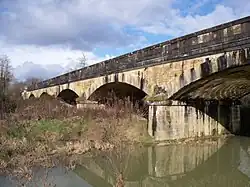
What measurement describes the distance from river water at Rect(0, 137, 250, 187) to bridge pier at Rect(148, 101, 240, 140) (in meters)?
0.82

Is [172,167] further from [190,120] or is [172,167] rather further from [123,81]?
[123,81]

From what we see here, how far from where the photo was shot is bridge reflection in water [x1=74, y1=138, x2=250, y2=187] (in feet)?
25.8

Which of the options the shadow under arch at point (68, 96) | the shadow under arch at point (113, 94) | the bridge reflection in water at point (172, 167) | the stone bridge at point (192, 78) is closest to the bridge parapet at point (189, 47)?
the stone bridge at point (192, 78)

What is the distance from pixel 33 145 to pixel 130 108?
568 centimetres

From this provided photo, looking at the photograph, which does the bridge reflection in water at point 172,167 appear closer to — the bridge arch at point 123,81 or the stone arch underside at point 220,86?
the stone arch underside at point 220,86

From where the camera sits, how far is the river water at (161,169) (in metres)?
7.56

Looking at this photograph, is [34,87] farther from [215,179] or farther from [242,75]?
[215,179]

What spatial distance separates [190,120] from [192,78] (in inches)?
118

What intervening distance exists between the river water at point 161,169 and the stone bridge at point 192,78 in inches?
60.8

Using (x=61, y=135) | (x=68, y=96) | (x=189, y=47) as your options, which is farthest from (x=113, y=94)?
(x=68, y=96)

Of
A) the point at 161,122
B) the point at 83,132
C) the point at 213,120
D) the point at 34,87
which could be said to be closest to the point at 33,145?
the point at 83,132

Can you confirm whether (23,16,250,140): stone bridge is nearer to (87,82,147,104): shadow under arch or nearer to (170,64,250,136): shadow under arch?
(170,64,250,136): shadow under arch

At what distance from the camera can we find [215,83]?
12.8m

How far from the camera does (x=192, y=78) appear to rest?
1147 cm
